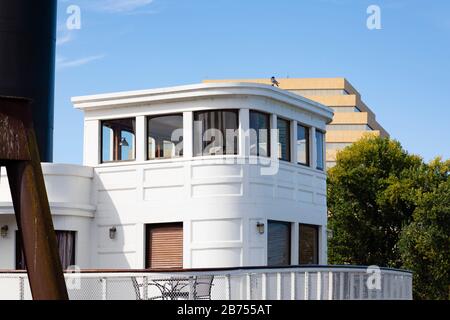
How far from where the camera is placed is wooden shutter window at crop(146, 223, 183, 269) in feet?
83.3

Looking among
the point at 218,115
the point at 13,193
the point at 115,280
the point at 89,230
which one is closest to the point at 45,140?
the point at 89,230

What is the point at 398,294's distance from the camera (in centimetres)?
2512

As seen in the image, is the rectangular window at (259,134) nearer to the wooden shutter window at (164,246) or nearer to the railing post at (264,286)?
the wooden shutter window at (164,246)

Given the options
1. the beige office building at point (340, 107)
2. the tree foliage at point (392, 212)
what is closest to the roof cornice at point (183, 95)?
the tree foliage at point (392, 212)

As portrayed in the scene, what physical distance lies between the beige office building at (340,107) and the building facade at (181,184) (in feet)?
357

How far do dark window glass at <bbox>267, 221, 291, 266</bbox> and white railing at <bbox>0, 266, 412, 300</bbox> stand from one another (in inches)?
150

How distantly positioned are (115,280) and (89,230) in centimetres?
608

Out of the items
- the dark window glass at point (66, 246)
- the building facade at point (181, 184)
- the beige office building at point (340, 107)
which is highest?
the beige office building at point (340, 107)

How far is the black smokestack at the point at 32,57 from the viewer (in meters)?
31.0

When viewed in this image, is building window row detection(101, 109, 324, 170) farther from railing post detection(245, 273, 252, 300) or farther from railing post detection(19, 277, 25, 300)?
railing post detection(19, 277, 25, 300)

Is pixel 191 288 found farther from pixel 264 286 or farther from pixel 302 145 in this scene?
pixel 302 145

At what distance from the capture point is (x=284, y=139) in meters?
26.9

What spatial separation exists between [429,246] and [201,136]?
33.8m
